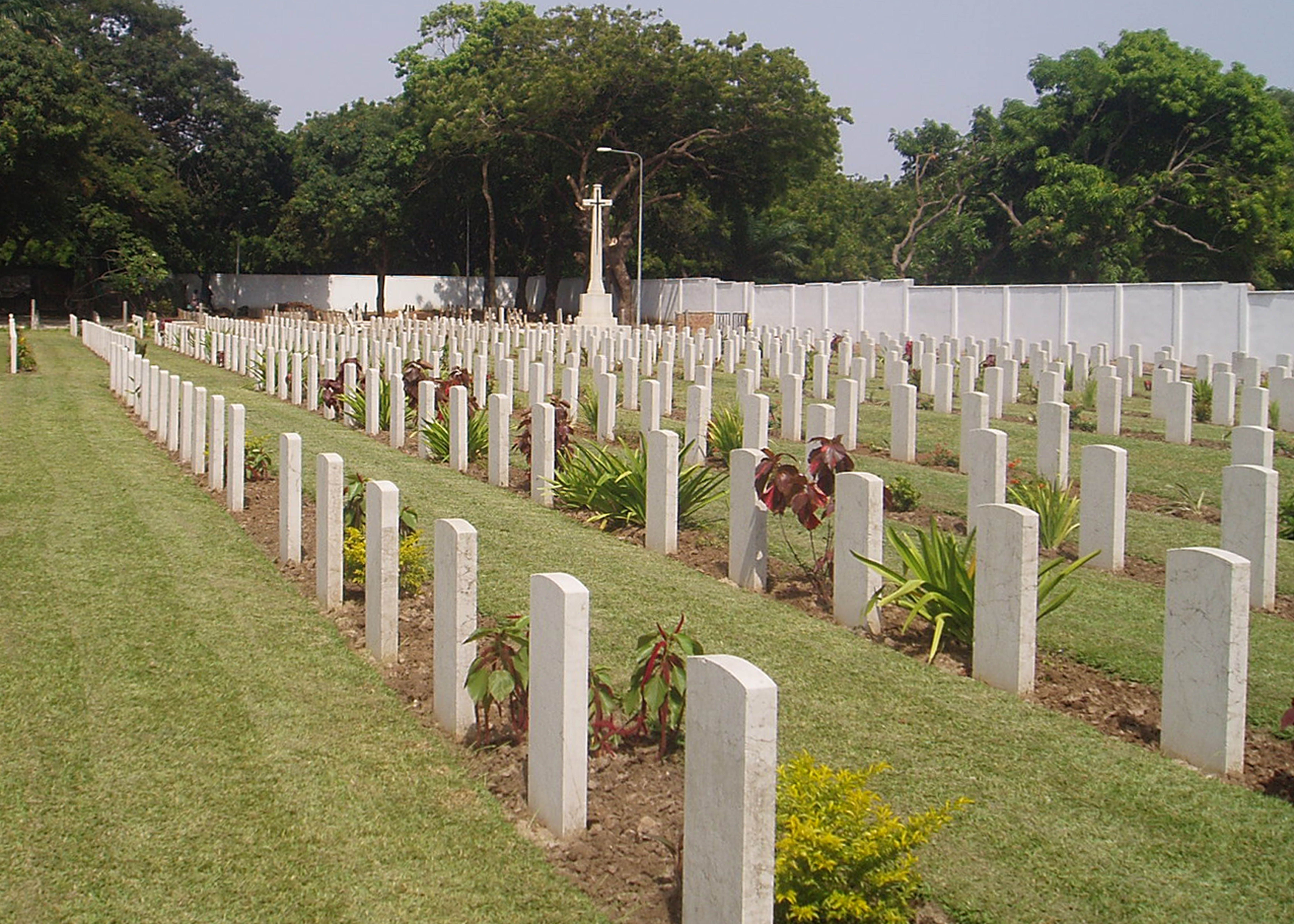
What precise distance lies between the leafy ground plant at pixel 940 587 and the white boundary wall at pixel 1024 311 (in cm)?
2146

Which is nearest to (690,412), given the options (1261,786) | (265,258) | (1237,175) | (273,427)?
(273,427)

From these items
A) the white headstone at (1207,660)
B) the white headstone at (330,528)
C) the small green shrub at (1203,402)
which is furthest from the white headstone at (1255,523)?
the small green shrub at (1203,402)

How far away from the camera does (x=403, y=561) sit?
7141 millimetres

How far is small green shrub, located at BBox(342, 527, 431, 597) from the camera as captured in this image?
7215 mm

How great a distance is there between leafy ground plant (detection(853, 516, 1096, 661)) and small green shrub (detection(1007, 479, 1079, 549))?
1.96 metres

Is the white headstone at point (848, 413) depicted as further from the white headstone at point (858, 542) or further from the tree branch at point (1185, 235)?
the tree branch at point (1185, 235)

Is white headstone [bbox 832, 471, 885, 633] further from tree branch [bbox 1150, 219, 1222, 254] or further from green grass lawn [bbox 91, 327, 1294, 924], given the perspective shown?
tree branch [bbox 1150, 219, 1222, 254]

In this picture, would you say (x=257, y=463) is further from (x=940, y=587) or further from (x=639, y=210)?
(x=639, y=210)

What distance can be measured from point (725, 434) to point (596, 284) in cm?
2994

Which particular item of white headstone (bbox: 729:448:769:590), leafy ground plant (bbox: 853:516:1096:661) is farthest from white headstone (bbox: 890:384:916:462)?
leafy ground plant (bbox: 853:516:1096:661)

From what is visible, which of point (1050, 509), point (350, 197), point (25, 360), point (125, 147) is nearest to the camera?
point (1050, 509)

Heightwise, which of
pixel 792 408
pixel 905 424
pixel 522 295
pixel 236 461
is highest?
pixel 522 295

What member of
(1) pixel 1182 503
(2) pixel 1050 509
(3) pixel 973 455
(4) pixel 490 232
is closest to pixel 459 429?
(3) pixel 973 455

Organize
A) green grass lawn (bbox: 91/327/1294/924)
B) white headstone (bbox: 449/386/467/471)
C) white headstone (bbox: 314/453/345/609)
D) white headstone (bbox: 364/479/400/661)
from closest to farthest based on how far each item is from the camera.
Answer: green grass lawn (bbox: 91/327/1294/924) < white headstone (bbox: 364/479/400/661) < white headstone (bbox: 314/453/345/609) < white headstone (bbox: 449/386/467/471)
